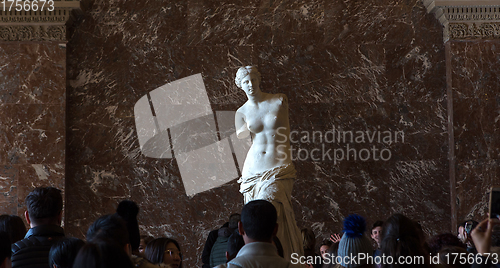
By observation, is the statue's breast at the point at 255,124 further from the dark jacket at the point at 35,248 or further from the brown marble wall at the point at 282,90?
the brown marble wall at the point at 282,90

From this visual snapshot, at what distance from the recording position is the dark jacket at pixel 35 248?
334 cm

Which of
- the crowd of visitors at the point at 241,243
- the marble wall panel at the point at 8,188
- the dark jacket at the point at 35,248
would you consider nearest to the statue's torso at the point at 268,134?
the crowd of visitors at the point at 241,243

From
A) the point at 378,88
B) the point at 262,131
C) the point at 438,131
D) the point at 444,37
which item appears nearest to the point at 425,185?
the point at 438,131

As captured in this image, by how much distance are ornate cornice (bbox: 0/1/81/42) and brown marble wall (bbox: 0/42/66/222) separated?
14 cm

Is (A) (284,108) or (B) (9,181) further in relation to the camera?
(B) (9,181)

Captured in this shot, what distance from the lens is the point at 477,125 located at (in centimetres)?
866

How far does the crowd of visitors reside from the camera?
2.65 m

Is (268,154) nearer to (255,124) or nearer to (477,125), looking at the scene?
(255,124)

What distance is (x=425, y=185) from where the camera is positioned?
348 inches

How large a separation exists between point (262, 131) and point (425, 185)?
4.10 meters

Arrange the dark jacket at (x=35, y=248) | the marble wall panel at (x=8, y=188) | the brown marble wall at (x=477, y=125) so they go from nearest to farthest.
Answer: the dark jacket at (x=35, y=248) < the marble wall panel at (x=8, y=188) < the brown marble wall at (x=477, y=125)

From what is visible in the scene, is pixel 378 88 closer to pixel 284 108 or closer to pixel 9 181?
pixel 284 108

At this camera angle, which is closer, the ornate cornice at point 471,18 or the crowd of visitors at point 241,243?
the crowd of visitors at point 241,243

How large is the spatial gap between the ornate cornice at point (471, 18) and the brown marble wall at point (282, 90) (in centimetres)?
34
